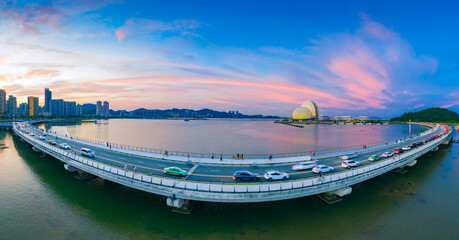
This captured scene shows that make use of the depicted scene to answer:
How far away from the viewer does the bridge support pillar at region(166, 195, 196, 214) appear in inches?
669

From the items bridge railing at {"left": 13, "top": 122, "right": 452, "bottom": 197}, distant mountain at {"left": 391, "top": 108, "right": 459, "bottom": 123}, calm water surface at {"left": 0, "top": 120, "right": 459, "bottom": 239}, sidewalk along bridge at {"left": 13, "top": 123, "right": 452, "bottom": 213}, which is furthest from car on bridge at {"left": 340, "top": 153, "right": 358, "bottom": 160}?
distant mountain at {"left": 391, "top": 108, "right": 459, "bottom": 123}

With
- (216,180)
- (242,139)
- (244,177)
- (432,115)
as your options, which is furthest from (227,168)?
(432,115)

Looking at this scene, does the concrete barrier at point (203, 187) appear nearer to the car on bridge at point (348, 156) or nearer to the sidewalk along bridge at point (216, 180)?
the sidewalk along bridge at point (216, 180)

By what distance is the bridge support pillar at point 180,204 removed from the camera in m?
17.0

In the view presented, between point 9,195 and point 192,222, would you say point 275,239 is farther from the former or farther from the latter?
point 9,195

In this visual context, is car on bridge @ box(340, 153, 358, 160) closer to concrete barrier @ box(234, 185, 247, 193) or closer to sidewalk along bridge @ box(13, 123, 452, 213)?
sidewalk along bridge @ box(13, 123, 452, 213)

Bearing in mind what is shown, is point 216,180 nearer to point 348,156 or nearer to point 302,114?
point 348,156

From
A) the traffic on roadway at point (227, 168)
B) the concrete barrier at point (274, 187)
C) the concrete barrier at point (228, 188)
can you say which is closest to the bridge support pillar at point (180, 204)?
the traffic on roadway at point (227, 168)

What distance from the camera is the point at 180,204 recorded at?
17.2 meters

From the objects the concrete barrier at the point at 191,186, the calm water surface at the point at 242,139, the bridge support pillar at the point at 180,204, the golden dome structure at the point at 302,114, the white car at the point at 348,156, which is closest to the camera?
→ the concrete barrier at the point at 191,186

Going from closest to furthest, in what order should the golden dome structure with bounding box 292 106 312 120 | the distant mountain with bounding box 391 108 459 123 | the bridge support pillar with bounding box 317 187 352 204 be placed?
the bridge support pillar with bounding box 317 187 352 204, the distant mountain with bounding box 391 108 459 123, the golden dome structure with bounding box 292 106 312 120

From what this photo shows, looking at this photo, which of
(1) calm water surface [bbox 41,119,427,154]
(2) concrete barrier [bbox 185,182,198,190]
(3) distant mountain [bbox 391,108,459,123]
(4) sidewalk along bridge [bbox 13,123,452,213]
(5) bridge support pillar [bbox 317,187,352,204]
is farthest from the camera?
(3) distant mountain [bbox 391,108,459,123]

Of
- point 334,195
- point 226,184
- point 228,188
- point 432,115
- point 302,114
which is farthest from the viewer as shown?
point 302,114

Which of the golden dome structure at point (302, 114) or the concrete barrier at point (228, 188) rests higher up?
the golden dome structure at point (302, 114)
